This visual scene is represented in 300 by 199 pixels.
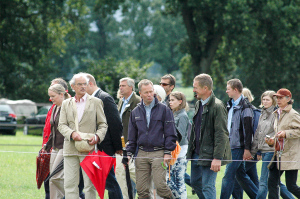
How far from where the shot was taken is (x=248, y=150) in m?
7.62

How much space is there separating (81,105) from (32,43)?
29.0 m

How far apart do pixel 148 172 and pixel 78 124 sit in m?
1.14

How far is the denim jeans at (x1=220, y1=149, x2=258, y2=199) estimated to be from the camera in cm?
728

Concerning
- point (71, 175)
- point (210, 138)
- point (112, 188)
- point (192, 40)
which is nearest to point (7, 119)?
point (192, 40)

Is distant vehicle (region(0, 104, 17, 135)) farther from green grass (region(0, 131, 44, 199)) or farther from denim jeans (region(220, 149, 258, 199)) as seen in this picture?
denim jeans (region(220, 149, 258, 199))

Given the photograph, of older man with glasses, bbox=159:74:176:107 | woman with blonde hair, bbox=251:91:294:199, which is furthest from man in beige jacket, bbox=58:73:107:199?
woman with blonde hair, bbox=251:91:294:199

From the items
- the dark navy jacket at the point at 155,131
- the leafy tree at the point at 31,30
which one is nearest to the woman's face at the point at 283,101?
the dark navy jacket at the point at 155,131

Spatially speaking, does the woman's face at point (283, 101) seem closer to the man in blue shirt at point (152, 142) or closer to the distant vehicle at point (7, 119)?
the man in blue shirt at point (152, 142)

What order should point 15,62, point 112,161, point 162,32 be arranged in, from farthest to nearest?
point 162,32 → point 15,62 → point 112,161

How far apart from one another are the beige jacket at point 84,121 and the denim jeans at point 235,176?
2.00m

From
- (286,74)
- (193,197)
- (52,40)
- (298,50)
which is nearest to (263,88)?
(286,74)

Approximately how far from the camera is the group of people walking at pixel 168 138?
6.46 metres

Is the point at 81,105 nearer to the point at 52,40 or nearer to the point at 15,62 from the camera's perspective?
the point at 15,62

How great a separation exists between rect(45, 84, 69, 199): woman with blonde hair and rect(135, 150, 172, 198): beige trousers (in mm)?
1399
